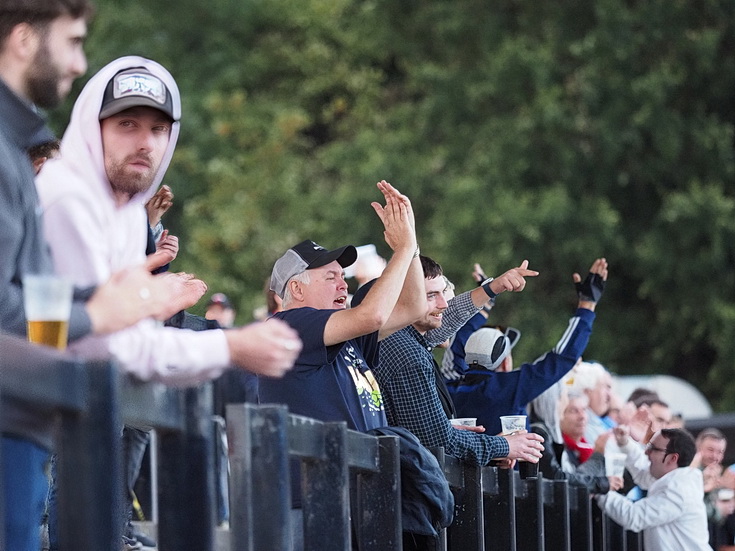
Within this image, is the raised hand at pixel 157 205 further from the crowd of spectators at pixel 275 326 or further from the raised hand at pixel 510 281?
the raised hand at pixel 510 281

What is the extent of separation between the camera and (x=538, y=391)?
23.6 feet

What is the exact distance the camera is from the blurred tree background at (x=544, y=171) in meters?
20.1

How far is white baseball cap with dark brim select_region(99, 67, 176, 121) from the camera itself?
3.76 meters

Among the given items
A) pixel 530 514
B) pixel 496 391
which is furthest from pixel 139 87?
pixel 496 391

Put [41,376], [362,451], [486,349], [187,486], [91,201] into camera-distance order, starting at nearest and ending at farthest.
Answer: [41,376], [187,486], [91,201], [362,451], [486,349]

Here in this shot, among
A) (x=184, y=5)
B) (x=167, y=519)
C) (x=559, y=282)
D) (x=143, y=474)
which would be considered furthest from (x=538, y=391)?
(x=184, y=5)

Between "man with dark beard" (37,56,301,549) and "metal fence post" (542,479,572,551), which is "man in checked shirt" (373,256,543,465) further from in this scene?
"man with dark beard" (37,56,301,549)

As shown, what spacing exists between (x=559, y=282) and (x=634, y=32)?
138 inches

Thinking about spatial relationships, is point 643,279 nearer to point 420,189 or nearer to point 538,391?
point 420,189

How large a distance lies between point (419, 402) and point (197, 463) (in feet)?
9.51

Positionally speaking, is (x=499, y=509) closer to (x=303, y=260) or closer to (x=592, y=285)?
(x=303, y=260)

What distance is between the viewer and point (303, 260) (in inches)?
228

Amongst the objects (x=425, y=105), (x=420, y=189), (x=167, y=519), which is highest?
(x=425, y=105)

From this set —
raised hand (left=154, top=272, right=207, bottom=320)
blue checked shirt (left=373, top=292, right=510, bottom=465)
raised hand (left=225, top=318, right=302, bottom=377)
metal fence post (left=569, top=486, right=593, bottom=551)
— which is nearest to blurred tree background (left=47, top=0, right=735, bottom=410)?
metal fence post (left=569, top=486, right=593, bottom=551)
